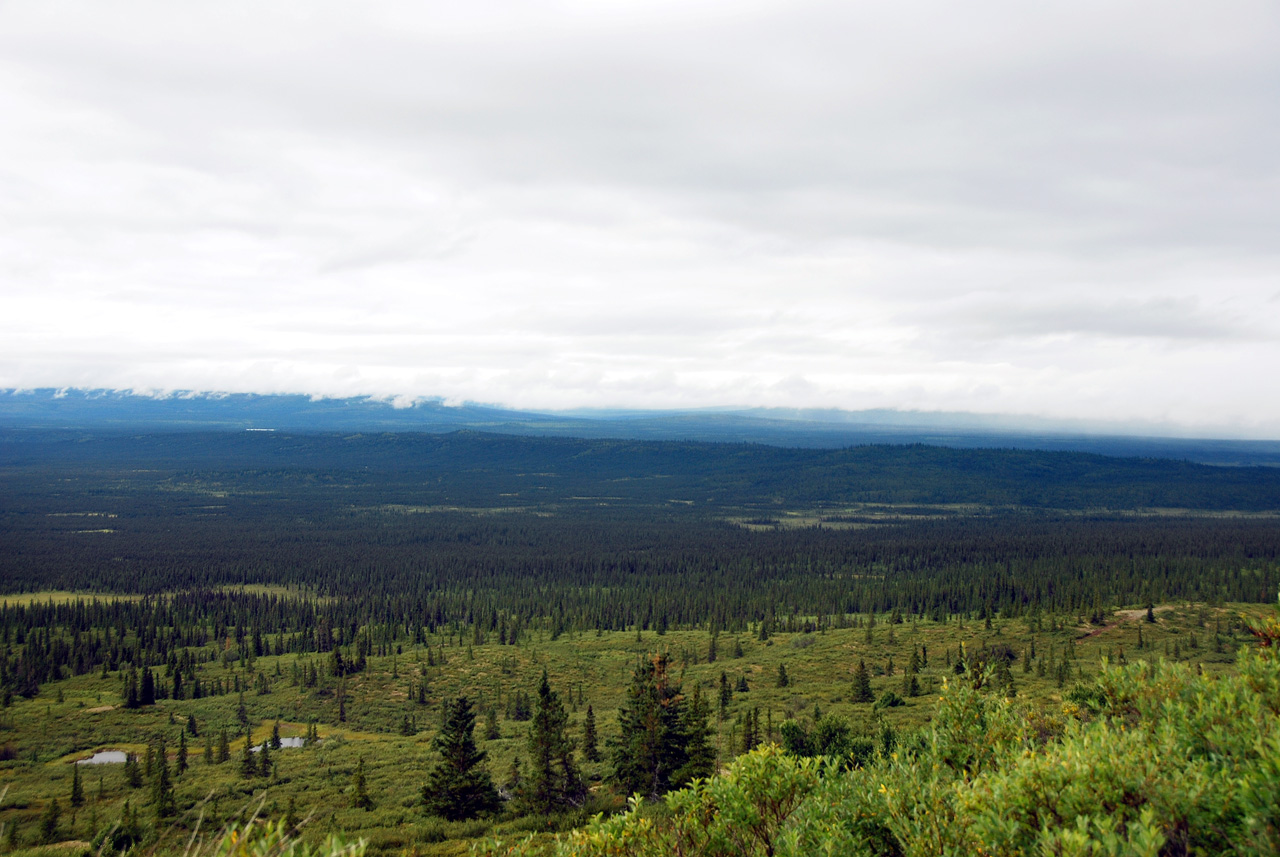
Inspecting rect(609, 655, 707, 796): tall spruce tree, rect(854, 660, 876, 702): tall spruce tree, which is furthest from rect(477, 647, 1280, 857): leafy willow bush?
rect(854, 660, 876, 702): tall spruce tree

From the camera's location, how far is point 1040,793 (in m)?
12.3

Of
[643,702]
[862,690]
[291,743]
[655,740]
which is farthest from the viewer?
[291,743]

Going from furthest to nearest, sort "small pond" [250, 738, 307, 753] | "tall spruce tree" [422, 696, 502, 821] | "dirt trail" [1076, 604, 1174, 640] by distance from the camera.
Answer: "dirt trail" [1076, 604, 1174, 640] → "small pond" [250, 738, 307, 753] → "tall spruce tree" [422, 696, 502, 821]

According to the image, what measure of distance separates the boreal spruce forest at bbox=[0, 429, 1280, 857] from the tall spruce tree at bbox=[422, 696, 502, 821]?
6.6 inches

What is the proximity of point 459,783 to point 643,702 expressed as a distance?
484 inches

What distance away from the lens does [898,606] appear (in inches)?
5655

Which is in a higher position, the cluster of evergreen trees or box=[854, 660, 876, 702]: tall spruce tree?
the cluster of evergreen trees

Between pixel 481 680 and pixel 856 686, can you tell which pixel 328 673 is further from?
pixel 856 686

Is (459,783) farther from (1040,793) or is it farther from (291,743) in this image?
(291,743)

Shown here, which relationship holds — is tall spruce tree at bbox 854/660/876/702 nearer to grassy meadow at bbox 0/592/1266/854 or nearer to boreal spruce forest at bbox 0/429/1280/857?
grassy meadow at bbox 0/592/1266/854

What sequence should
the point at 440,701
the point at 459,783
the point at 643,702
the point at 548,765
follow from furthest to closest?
the point at 440,701 → the point at 548,765 → the point at 643,702 → the point at 459,783

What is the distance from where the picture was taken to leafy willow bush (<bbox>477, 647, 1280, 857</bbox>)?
10906mm

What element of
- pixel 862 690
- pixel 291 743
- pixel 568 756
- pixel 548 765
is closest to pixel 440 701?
pixel 291 743

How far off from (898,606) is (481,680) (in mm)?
90985
